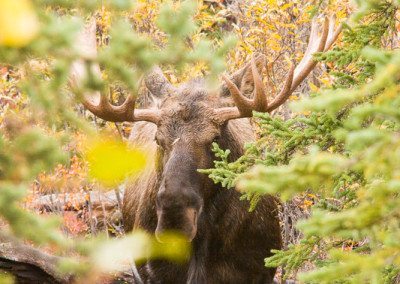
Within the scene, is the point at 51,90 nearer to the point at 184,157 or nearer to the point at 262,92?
the point at 184,157

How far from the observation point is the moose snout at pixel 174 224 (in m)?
5.94

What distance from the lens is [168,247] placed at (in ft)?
22.4

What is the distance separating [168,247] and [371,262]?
4.76m

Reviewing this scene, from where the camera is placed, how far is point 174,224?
19.6ft

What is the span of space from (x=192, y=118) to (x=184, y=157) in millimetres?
511

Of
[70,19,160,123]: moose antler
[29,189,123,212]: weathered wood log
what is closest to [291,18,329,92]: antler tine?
[70,19,160,123]: moose antler

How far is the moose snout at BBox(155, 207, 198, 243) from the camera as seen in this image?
5.94 meters

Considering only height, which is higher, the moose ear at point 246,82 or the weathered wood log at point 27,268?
the moose ear at point 246,82

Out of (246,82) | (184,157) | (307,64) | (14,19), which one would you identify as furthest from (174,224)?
(14,19)

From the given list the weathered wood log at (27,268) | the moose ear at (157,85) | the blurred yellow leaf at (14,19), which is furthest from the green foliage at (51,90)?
the weathered wood log at (27,268)

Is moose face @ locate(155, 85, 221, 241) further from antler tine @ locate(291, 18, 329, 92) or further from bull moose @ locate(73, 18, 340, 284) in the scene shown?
antler tine @ locate(291, 18, 329, 92)

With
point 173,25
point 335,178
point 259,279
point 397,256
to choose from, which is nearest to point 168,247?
point 259,279

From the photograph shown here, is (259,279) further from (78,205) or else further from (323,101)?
(323,101)

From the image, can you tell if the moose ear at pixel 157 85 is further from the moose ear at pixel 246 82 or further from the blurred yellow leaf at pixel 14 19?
the blurred yellow leaf at pixel 14 19
